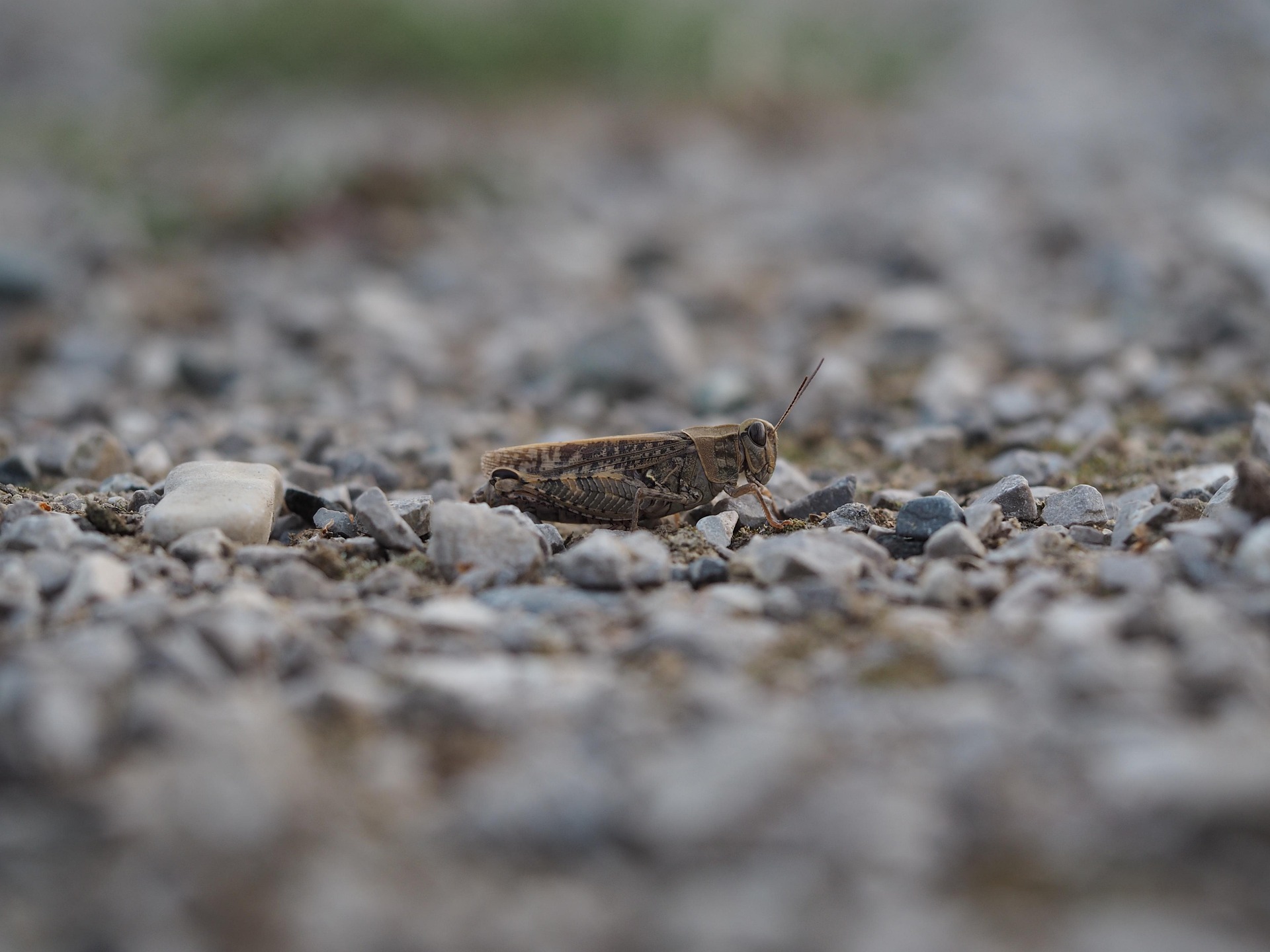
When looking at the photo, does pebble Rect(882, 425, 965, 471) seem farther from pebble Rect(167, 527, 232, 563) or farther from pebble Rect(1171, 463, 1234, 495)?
pebble Rect(167, 527, 232, 563)

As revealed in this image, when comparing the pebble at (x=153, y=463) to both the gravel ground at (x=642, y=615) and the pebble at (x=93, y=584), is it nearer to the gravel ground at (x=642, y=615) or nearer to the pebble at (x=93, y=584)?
the gravel ground at (x=642, y=615)

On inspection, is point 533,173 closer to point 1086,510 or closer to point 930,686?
point 1086,510

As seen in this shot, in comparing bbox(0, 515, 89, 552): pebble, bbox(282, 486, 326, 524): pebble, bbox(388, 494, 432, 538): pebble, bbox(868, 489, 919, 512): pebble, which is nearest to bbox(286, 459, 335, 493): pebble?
bbox(282, 486, 326, 524): pebble

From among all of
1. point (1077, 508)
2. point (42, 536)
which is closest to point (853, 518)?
point (1077, 508)

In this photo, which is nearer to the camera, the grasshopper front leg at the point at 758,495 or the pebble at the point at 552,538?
the pebble at the point at 552,538

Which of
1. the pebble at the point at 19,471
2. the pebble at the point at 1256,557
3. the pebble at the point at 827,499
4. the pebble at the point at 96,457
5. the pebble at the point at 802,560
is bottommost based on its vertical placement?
the pebble at the point at 19,471

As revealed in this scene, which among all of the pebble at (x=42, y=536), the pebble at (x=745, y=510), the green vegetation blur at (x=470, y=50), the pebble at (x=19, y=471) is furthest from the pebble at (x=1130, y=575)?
the green vegetation blur at (x=470, y=50)

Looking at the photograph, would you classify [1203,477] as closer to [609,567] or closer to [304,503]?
[609,567]

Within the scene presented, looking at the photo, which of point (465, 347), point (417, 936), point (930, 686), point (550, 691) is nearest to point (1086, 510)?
point (930, 686)
